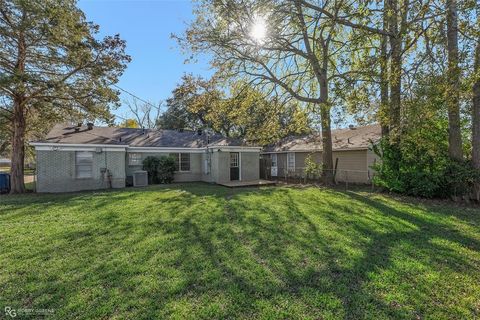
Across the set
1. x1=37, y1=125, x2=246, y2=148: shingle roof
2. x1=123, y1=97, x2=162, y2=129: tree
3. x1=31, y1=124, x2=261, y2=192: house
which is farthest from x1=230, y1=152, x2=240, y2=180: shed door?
x1=123, y1=97, x2=162, y2=129: tree

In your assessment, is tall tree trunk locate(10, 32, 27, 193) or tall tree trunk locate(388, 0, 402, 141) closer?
tall tree trunk locate(388, 0, 402, 141)

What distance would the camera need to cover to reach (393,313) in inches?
124

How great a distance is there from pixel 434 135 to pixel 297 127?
758cm

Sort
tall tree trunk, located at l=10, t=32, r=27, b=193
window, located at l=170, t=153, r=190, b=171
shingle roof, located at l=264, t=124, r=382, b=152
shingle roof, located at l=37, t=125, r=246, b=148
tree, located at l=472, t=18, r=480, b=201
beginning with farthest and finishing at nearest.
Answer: window, located at l=170, t=153, r=190, b=171 → shingle roof, located at l=264, t=124, r=382, b=152 → shingle roof, located at l=37, t=125, r=246, b=148 → tall tree trunk, located at l=10, t=32, r=27, b=193 → tree, located at l=472, t=18, r=480, b=201

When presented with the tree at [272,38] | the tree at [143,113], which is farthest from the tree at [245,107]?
the tree at [143,113]

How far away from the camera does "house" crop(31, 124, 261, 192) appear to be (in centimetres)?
1364

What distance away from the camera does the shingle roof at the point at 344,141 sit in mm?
16703

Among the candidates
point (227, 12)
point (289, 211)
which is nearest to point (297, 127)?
point (227, 12)

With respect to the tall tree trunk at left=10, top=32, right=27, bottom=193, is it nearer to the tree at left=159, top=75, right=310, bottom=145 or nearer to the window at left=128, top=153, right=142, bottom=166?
the window at left=128, top=153, right=142, bottom=166

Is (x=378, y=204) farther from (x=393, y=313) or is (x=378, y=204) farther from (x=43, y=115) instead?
(x=43, y=115)

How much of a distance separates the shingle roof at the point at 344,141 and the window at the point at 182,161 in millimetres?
8268

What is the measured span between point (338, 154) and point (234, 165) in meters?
7.29

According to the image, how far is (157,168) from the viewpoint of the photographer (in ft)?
54.0

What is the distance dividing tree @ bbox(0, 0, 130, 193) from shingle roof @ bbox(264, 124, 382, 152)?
13347mm
